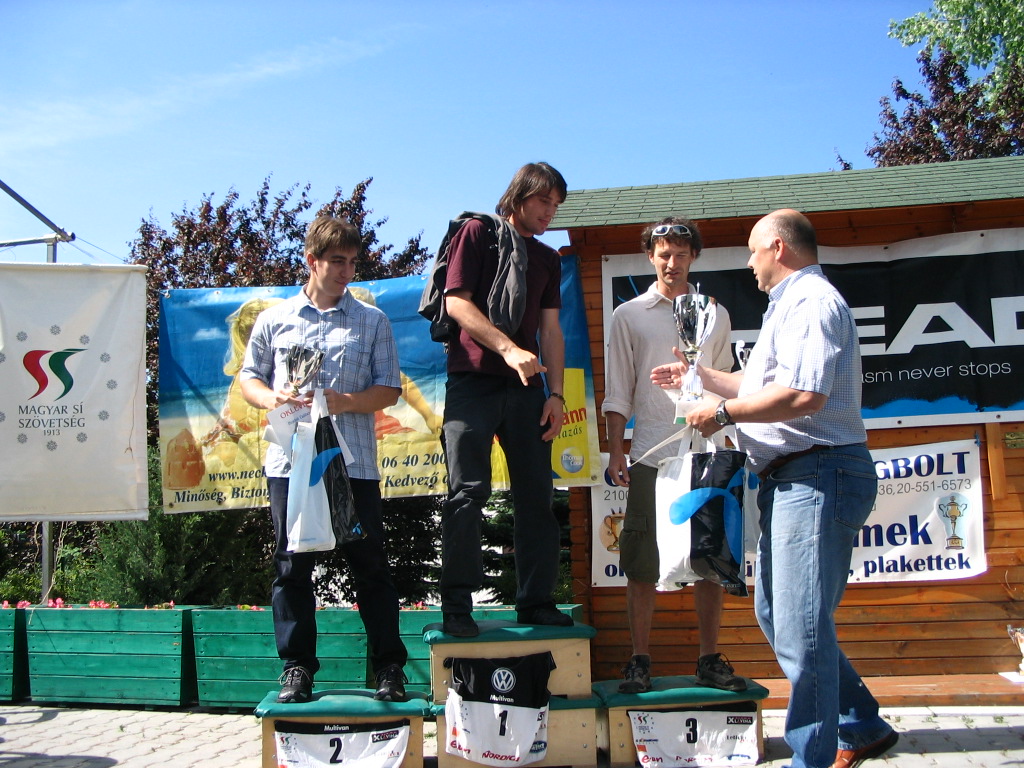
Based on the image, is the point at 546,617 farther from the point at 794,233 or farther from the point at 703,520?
the point at 794,233

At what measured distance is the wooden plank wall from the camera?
196 inches

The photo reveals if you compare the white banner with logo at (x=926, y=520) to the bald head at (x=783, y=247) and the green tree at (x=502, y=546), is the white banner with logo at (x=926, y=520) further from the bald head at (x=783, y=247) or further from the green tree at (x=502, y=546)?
the bald head at (x=783, y=247)

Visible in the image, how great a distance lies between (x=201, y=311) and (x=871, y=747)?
4.85 meters

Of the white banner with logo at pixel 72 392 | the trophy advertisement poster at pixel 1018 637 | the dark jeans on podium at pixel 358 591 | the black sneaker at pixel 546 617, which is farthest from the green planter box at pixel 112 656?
the trophy advertisement poster at pixel 1018 637

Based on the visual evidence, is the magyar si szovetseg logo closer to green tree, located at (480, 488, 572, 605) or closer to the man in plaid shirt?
the man in plaid shirt

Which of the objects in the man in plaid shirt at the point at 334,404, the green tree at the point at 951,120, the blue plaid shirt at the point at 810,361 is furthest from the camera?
the green tree at the point at 951,120

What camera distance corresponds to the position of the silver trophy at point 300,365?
3408 millimetres

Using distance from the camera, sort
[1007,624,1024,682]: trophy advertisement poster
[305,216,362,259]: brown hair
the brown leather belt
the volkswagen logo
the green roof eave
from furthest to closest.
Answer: the green roof eave
[1007,624,1024,682]: trophy advertisement poster
[305,216,362,259]: brown hair
the volkswagen logo
the brown leather belt

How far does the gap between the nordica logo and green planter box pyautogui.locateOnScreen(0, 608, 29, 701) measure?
56.1 inches

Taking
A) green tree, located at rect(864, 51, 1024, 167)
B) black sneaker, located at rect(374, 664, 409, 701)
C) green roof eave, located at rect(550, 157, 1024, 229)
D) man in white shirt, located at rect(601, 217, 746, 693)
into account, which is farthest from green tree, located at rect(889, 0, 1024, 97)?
black sneaker, located at rect(374, 664, 409, 701)

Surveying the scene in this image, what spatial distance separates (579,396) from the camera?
541cm

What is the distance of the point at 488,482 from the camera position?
3410 mm

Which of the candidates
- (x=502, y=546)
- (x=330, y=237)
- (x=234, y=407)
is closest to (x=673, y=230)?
(x=330, y=237)

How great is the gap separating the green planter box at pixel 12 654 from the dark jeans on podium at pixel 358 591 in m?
2.90
